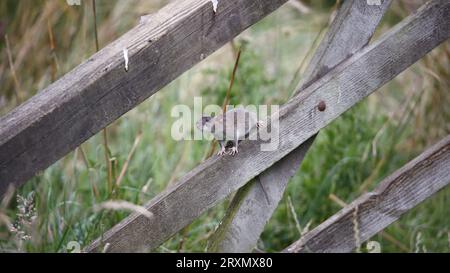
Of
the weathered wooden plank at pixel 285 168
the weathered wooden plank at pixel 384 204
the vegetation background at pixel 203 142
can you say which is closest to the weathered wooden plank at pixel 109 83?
the weathered wooden plank at pixel 285 168

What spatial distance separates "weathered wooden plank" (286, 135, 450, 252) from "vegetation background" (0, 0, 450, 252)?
2.77 ft

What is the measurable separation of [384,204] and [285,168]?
41 centimetres

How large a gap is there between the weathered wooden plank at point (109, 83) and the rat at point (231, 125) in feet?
1.65

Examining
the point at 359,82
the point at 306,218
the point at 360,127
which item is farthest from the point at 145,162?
the point at 359,82

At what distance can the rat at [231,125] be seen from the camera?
7.62 ft

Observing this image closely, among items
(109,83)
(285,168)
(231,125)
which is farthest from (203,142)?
(109,83)

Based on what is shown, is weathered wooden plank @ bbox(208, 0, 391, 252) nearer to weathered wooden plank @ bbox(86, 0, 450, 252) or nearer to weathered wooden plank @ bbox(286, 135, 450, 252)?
weathered wooden plank @ bbox(86, 0, 450, 252)

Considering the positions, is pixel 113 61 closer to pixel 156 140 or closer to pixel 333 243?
pixel 333 243

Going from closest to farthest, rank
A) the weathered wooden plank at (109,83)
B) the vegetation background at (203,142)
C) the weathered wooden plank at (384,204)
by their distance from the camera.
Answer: the weathered wooden plank at (109,83) → the weathered wooden plank at (384,204) → the vegetation background at (203,142)

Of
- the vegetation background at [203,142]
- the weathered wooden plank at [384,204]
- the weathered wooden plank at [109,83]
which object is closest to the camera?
the weathered wooden plank at [109,83]

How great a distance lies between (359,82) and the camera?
2.10 metres

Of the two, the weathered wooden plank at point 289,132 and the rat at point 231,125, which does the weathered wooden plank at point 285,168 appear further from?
the rat at point 231,125

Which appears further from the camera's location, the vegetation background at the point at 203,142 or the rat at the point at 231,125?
the vegetation background at the point at 203,142

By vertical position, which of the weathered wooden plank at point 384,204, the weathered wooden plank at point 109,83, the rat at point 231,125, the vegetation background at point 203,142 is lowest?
the weathered wooden plank at point 384,204
